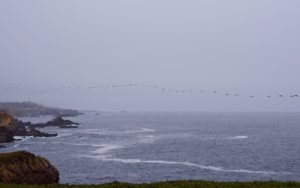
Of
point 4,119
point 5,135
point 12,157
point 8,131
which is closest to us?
point 12,157

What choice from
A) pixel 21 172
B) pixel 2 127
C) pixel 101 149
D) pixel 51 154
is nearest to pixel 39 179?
pixel 21 172

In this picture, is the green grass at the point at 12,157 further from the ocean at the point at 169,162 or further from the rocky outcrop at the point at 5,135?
the rocky outcrop at the point at 5,135

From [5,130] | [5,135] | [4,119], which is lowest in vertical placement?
[5,135]

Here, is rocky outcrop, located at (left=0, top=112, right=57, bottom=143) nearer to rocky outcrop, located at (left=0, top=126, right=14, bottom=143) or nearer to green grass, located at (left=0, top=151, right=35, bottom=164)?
rocky outcrop, located at (left=0, top=126, right=14, bottom=143)

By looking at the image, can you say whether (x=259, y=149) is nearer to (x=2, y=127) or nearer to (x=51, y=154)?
(x=51, y=154)

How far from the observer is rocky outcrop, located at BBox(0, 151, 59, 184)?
3741 centimetres

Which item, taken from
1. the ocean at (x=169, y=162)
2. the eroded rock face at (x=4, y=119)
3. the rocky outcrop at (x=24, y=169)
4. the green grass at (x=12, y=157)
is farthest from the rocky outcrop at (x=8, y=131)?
the green grass at (x=12, y=157)

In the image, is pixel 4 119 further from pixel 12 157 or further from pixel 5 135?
pixel 12 157

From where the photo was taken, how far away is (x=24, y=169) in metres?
39.4

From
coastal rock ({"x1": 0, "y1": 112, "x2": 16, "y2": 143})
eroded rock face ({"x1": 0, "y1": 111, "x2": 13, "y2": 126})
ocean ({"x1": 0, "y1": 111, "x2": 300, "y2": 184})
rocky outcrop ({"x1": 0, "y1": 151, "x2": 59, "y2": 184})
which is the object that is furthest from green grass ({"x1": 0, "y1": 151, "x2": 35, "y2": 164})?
eroded rock face ({"x1": 0, "y1": 111, "x2": 13, "y2": 126})

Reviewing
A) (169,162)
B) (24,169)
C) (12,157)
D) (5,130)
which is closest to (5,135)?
(5,130)

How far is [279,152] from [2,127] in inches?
2383

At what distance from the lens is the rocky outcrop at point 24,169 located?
37.4m

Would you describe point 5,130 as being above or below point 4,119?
below
